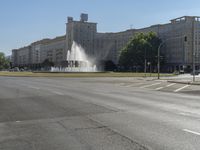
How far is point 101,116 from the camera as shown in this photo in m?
12.4

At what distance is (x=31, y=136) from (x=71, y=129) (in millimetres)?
1271

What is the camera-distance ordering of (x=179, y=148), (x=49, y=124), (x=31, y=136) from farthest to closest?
(x=49, y=124) < (x=31, y=136) < (x=179, y=148)

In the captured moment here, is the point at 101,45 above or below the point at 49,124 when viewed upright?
above

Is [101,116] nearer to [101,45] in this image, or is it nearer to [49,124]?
Result: [49,124]

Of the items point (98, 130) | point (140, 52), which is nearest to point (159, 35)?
point (140, 52)

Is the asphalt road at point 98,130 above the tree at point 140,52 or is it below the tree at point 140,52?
below

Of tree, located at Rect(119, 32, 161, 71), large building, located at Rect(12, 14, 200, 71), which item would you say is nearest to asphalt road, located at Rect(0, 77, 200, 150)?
large building, located at Rect(12, 14, 200, 71)

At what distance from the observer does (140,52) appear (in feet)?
Result: 437

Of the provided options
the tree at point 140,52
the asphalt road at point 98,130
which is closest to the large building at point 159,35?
the tree at point 140,52

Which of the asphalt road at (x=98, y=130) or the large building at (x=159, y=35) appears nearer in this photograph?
the asphalt road at (x=98, y=130)

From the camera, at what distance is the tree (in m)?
133

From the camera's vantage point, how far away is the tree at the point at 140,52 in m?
133

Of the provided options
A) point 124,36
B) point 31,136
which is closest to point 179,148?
point 31,136

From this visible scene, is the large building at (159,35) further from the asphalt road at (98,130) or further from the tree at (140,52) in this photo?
the asphalt road at (98,130)
